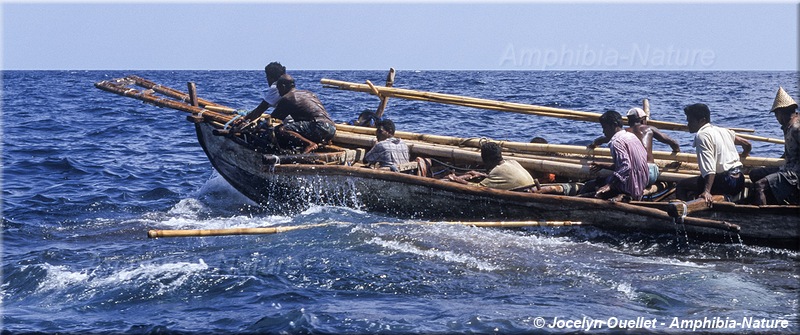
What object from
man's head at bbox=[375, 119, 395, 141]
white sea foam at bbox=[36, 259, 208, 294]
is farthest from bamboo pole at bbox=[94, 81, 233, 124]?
white sea foam at bbox=[36, 259, 208, 294]

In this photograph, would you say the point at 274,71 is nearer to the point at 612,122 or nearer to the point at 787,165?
the point at 612,122

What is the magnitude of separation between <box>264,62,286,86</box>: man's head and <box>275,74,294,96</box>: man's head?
1.20 feet

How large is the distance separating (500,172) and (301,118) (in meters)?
3.25

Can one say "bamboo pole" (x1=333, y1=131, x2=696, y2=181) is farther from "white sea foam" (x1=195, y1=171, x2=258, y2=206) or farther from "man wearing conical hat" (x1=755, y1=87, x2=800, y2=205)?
"white sea foam" (x1=195, y1=171, x2=258, y2=206)

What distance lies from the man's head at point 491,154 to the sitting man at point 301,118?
2575 millimetres

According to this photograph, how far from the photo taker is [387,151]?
36.4 feet

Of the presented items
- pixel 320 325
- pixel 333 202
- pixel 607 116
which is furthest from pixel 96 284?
pixel 607 116

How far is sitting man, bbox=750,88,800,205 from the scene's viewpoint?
8664 mm

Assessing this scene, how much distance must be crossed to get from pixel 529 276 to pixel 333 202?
3977mm

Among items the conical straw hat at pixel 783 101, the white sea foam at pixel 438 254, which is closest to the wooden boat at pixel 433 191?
the conical straw hat at pixel 783 101

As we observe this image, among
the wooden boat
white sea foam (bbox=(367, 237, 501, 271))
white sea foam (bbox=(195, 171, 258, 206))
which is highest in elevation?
the wooden boat

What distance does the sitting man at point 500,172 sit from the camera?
32.9ft

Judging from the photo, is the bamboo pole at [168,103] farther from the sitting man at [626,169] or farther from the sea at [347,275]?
the sitting man at [626,169]

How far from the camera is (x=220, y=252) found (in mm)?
9109
